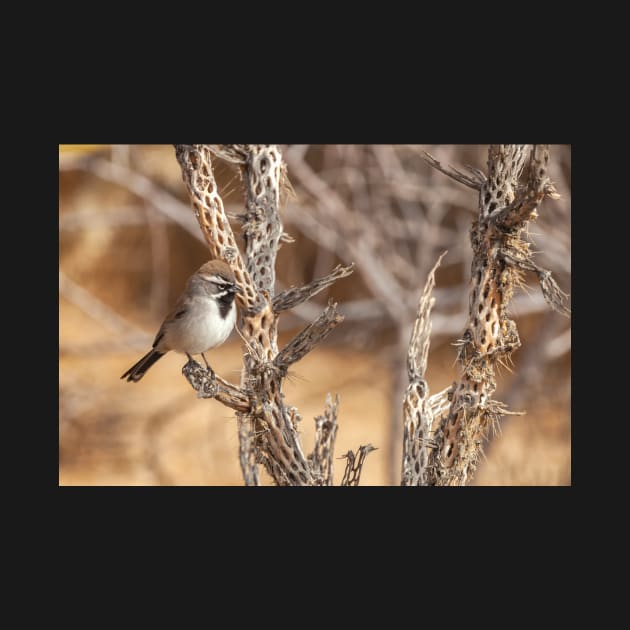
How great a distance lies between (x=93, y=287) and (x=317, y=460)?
500 cm

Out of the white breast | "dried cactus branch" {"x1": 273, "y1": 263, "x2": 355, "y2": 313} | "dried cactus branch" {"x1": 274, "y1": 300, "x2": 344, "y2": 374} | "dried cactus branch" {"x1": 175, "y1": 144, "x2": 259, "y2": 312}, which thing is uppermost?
"dried cactus branch" {"x1": 175, "y1": 144, "x2": 259, "y2": 312}

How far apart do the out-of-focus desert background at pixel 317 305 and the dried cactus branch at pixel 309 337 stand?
2.86m

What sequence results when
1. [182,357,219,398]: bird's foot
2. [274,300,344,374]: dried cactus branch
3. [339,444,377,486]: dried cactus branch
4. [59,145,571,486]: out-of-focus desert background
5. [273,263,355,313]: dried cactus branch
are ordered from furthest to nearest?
[59,145,571,486]: out-of-focus desert background, [273,263,355,313]: dried cactus branch, [339,444,377,486]: dried cactus branch, [182,357,219,398]: bird's foot, [274,300,344,374]: dried cactus branch

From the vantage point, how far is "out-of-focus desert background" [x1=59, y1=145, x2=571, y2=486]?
623cm

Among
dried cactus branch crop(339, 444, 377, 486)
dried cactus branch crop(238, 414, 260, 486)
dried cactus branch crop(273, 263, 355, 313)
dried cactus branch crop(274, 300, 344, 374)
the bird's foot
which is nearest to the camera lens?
dried cactus branch crop(274, 300, 344, 374)

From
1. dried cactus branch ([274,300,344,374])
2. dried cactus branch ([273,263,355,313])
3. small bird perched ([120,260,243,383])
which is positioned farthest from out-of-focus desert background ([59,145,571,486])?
dried cactus branch ([274,300,344,374])

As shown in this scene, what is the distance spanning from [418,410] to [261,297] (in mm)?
791

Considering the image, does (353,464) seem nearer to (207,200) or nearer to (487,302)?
(487,302)

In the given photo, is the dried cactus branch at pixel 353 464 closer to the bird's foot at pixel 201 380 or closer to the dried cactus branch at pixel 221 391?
the dried cactus branch at pixel 221 391

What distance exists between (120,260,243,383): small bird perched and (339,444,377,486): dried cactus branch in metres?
0.72

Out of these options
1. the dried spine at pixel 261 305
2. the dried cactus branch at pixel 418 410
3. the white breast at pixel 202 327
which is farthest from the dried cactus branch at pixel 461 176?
the white breast at pixel 202 327

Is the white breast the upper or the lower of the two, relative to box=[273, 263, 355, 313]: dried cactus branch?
lower

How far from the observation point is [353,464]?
318 centimetres

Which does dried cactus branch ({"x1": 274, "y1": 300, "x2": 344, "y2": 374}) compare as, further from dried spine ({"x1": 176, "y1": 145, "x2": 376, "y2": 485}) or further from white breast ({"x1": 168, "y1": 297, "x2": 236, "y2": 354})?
white breast ({"x1": 168, "y1": 297, "x2": 236, "y2": 354})
